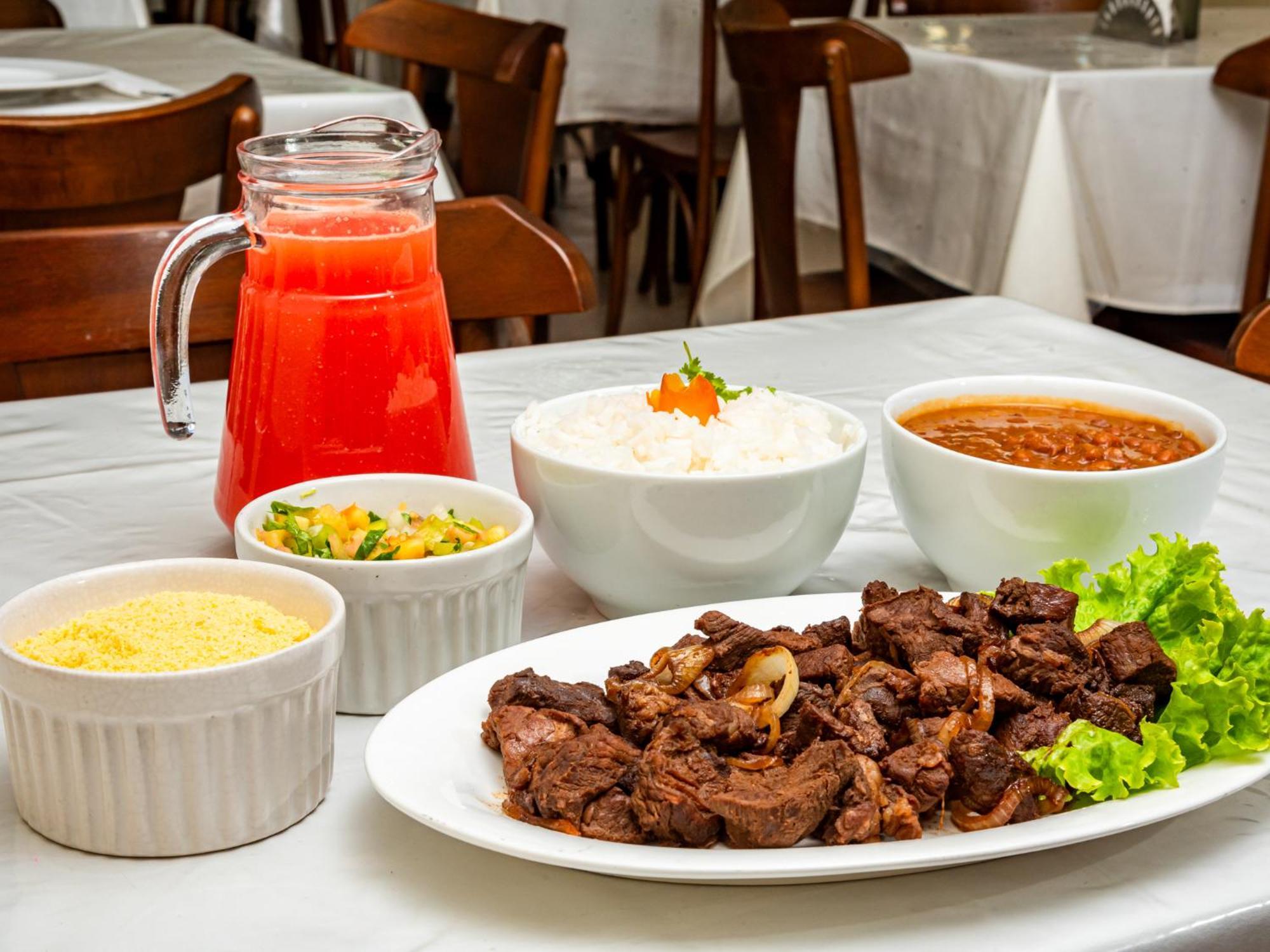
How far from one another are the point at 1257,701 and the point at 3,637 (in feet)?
1.92

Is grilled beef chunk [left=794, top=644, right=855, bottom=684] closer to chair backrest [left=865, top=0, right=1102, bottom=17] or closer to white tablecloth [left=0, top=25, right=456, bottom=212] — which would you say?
white tablecloth [left=0, top=25, right=456, bottom=212]

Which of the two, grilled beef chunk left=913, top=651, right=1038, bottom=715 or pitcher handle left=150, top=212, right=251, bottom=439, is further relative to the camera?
pitcher handle left=150, top=212, right=251, bottom=439

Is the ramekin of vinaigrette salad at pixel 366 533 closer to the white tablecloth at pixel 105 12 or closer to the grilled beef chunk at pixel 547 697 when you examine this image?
the grilled beef chunk at pixel 547 697

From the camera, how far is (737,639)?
2.45 feet

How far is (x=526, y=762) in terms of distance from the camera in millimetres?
661

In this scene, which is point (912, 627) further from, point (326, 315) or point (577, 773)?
point (326, 315)

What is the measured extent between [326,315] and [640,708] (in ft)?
1.27

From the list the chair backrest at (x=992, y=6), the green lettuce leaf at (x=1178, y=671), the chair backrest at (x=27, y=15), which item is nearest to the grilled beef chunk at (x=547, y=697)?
the green lettuce leaf at (x=1178, y=671)

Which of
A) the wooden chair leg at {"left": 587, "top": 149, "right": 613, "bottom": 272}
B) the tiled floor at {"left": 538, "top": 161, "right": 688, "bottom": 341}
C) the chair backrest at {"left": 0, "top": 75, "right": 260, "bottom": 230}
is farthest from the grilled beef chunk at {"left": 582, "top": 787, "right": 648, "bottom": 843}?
the wooden chair leg at {"left": 587, "top": 149, "right": 613, "bottom": 272}

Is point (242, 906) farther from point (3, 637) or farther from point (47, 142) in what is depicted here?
point (47, 142)

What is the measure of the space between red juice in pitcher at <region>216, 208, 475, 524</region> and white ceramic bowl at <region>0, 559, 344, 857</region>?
276 millimetres

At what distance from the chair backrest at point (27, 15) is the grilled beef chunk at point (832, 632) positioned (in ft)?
11.8

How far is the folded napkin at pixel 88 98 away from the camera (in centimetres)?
236

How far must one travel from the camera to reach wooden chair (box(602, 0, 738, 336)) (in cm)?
398
